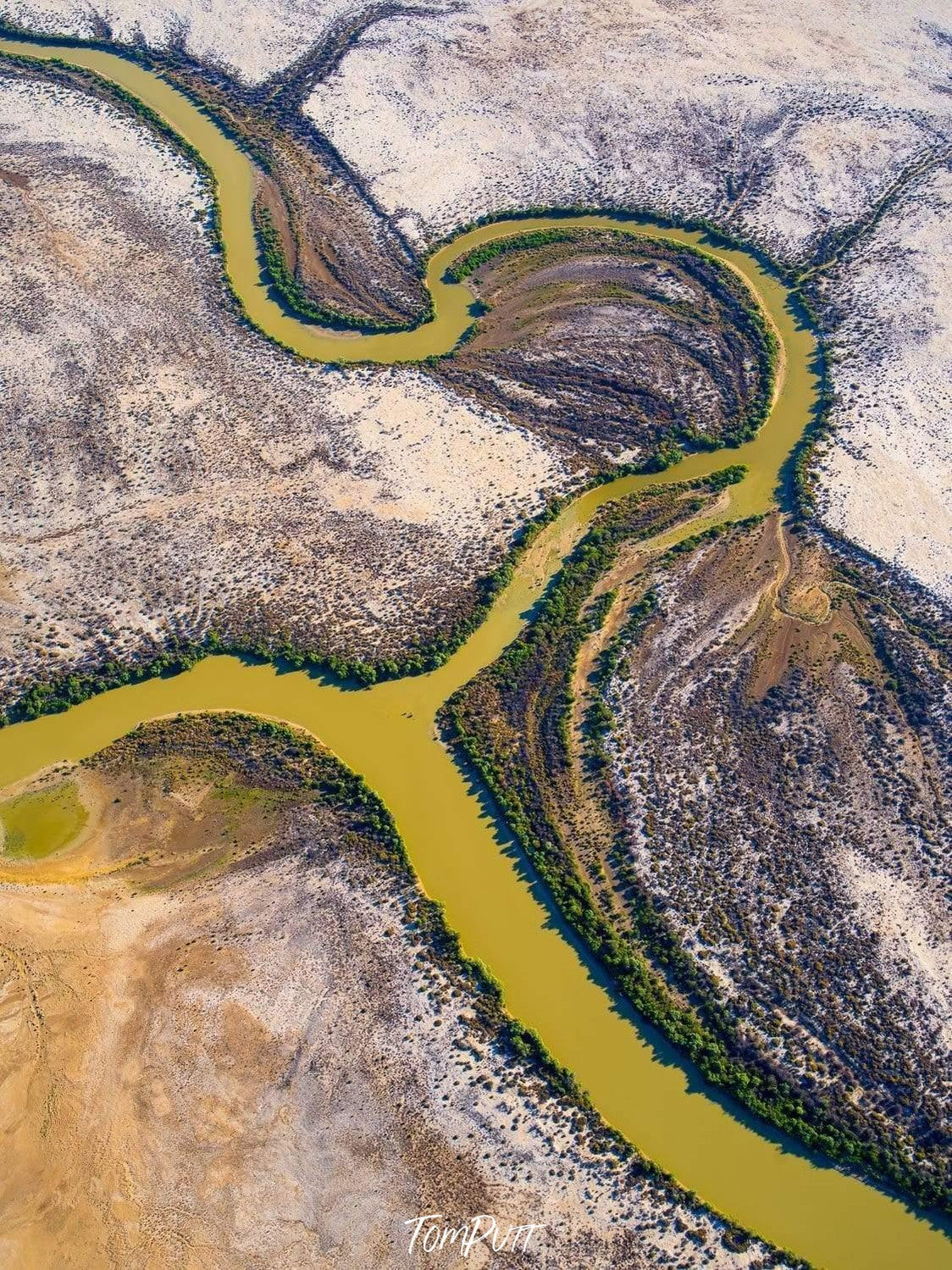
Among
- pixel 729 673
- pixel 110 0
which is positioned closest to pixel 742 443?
pixel 729 673

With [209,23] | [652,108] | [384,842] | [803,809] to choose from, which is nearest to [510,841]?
[384,842]

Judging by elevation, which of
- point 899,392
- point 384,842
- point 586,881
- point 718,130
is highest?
point 718,130

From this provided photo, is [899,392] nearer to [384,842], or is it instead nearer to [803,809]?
[803,809]

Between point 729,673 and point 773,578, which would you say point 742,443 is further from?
point 729,673

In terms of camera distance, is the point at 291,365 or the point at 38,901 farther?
the point at 291,365

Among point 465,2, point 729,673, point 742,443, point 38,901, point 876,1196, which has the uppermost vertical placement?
point 465,2

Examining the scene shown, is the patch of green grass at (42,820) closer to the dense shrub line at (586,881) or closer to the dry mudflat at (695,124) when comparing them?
the dense shrub line at (586,881)
